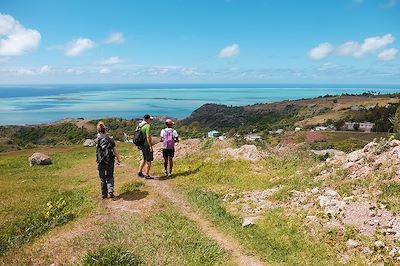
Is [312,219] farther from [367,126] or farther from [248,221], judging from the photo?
[367,126]

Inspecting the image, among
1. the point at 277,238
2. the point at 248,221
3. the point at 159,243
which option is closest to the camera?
the point at 159,243

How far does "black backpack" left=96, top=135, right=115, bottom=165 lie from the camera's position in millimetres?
15242

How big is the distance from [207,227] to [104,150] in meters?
5.48

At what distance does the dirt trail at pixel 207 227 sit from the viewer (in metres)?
10.1

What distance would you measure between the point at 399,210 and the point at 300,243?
2.94 m

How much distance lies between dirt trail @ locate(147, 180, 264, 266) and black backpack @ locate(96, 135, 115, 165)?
262 centimetres

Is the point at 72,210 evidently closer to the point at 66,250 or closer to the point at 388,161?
the point at 66,250

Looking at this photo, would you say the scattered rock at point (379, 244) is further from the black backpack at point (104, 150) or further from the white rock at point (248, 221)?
the black backpack at point (104, 150)

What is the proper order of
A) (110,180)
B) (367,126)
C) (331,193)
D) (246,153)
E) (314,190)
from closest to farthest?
(331,193) < (314,190) < (110,180) < (246,153) < (367,126)

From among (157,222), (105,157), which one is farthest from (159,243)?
(105,157)

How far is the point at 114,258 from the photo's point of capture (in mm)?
9430

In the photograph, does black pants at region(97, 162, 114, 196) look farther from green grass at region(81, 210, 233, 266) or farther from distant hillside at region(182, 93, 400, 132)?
distant hillside at region(182, 93, 400, 132)

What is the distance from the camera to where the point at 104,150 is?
603 inches

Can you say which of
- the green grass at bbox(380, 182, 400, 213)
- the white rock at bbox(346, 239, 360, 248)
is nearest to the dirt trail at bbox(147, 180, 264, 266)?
the white rock at bbox(346, 239, 360, 248)
